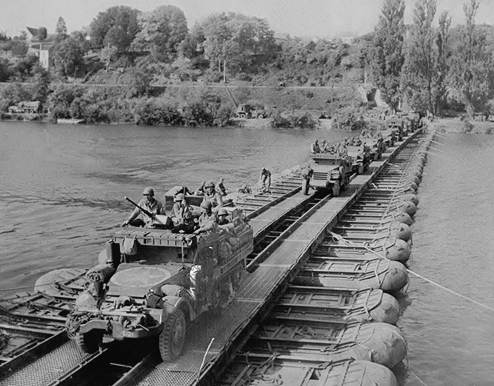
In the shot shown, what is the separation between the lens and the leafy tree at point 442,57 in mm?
84938

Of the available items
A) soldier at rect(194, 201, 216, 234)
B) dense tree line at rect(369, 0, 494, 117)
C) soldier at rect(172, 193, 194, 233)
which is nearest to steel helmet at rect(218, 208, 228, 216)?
soldier at rect(194, 201, 216, 234)

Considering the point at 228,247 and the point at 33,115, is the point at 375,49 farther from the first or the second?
the point at 228,247

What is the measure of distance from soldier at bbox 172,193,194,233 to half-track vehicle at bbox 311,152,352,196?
16956 millimetres

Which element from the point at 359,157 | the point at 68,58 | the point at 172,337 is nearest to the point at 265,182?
the point at 359,157

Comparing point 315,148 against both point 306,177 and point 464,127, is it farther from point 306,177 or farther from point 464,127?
point 464,127

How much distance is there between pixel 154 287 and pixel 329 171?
2043 cm

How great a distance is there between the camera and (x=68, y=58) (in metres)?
131

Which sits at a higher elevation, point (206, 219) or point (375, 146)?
point (206, 219)

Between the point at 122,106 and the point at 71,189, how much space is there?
2609 inches

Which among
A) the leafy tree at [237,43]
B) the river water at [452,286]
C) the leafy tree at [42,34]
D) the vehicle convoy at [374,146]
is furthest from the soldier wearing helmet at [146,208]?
the leafy tree at [42,34]

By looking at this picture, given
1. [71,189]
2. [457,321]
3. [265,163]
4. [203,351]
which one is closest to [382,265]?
[457,321]

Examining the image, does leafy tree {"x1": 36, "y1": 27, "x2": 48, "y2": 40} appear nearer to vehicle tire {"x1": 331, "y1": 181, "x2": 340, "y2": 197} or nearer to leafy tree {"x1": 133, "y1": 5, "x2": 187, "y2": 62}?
leafy tree {"x1": 133, "y1": 5, "x2": 187, "y2": 62}

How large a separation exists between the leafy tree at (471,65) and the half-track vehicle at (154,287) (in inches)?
2935

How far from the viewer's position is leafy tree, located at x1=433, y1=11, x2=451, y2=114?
84938 millimetres
